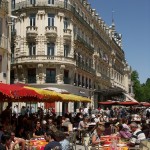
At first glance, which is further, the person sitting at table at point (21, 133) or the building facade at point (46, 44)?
the building facade at point (46, 44)

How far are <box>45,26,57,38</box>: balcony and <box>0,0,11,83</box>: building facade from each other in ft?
43.0

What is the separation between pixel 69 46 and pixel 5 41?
634 inches

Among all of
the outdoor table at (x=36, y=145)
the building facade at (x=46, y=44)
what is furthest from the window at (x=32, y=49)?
the outdoor table at (x=36, y=145)

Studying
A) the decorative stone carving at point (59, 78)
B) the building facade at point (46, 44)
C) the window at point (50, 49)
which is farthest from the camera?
the window at point (50, 49)

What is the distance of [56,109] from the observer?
40.3 m

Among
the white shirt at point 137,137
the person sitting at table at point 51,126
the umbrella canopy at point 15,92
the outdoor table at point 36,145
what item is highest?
the umbrella canopy at point 15,92

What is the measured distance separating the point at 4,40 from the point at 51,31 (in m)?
14.4

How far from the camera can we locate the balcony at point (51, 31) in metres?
40.7

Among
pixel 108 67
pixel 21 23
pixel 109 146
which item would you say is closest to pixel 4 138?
pixel 109 146

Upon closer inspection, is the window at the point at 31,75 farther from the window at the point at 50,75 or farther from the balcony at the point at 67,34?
the balcony at the point at 67,34

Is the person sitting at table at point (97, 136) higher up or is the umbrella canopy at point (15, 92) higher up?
Answer: the umbrella canopy at point (15, 92)

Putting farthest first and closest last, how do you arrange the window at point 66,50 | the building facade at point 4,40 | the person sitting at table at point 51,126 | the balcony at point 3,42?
the window at point 66,50 < the building facade at point 4,40 < the balcony at point 3,42 < the person sitting at table at point 51,126

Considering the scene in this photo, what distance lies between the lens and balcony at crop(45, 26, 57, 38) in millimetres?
40719

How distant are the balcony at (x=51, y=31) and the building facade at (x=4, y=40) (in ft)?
43.0
